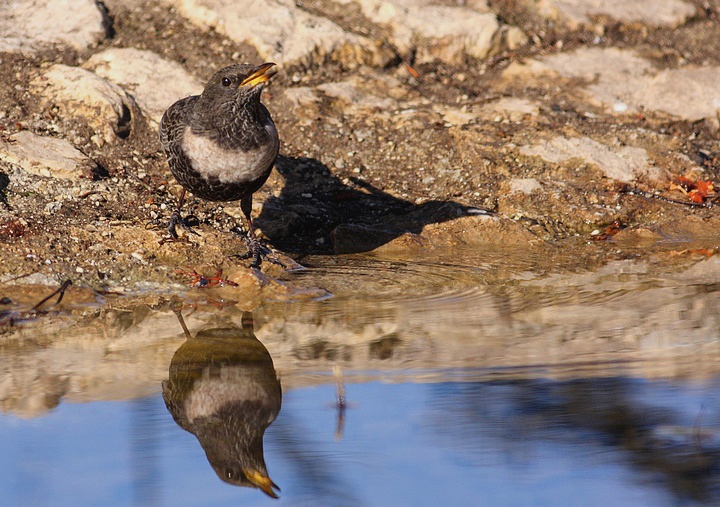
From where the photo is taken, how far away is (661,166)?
6.84 m

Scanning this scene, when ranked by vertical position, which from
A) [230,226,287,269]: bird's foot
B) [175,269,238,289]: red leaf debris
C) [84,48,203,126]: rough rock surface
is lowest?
[175,269,238,289]: red leaf debris

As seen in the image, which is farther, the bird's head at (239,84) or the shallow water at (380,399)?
the bird's head at (239,84)

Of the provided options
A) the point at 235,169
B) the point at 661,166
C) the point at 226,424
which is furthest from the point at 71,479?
the point at 661,166

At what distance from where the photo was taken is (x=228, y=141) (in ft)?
17.6

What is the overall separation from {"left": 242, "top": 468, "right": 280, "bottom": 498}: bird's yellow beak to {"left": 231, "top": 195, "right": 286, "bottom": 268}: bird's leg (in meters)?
2.48

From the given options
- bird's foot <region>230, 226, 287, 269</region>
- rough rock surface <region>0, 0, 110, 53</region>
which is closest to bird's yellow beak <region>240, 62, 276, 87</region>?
bird's foot <region>230, 226, 287, 269</region>

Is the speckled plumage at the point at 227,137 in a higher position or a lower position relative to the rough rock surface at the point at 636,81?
lower

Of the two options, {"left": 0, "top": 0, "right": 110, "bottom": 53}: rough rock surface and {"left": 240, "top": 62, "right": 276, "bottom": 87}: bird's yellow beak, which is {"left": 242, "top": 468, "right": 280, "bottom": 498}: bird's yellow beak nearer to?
{"left": 240, "top": 62, "right": 276, "bottom": 87}: bird's yellow beak

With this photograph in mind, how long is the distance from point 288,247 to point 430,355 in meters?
2.21

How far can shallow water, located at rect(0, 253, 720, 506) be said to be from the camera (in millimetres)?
2830

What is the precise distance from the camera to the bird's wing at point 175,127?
18.1 feet

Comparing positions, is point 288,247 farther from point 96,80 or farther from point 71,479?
point 71,479

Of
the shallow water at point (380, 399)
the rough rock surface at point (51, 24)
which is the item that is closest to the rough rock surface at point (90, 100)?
the rough rock surface at point (51, 24)

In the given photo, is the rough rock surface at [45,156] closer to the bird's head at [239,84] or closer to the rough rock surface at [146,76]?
the rough rock surface at [146,76]
